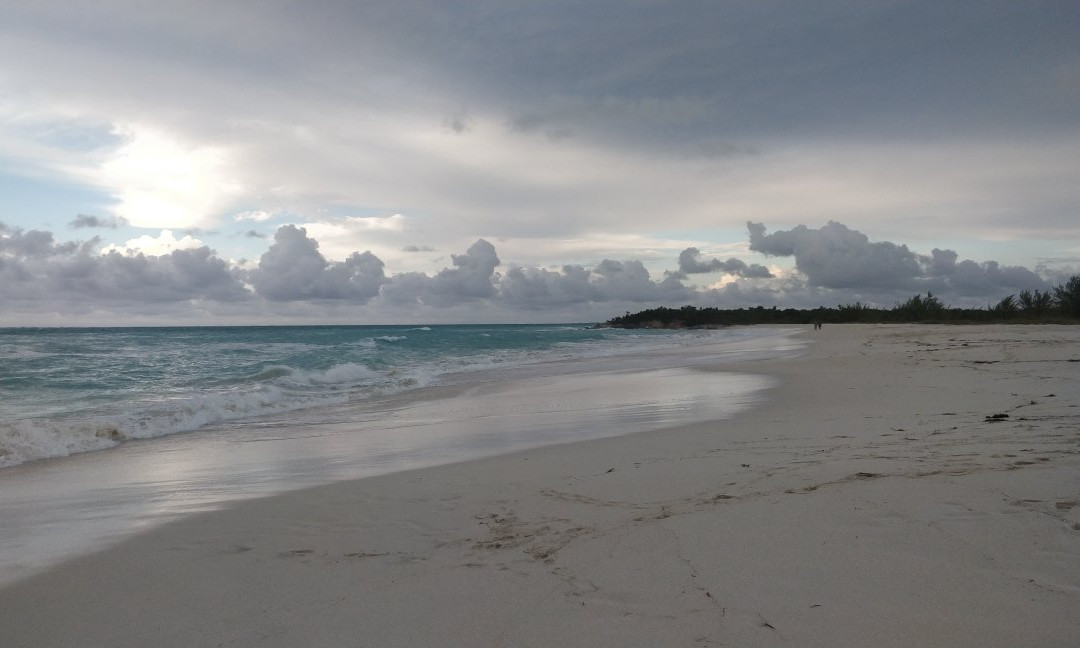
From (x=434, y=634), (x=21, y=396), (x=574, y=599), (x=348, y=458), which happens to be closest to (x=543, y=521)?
(x=574, y=599)

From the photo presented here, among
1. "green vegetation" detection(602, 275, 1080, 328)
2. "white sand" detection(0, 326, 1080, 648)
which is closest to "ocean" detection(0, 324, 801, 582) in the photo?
"white sand" detection(0, 326, 1080, 648)

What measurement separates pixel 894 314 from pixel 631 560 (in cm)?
7130

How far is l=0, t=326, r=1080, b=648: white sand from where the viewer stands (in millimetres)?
2770

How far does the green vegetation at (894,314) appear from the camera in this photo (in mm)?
43500

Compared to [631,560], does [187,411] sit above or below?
below

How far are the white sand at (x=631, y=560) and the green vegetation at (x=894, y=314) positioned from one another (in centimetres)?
4456

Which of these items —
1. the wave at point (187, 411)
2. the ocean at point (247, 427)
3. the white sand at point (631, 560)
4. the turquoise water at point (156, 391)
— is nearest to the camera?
the white sand at point (631, 560)

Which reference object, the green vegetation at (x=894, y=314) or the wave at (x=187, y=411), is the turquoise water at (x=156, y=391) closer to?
the wave at (x=187, y=411)

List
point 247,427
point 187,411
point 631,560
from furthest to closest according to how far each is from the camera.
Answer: point 187,411 → point 247,427 → point 631,560

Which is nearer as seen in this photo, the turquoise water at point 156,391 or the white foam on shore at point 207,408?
the white foam on shore at point 207,408

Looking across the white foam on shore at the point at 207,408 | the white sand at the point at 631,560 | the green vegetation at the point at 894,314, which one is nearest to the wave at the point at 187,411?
the white foam on shore at the point at 207,408

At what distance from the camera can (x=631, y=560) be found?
351 cm

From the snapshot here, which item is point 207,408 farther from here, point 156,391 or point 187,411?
point 156,391

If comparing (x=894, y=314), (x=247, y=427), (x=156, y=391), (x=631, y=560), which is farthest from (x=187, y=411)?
(x=894, y=314)
